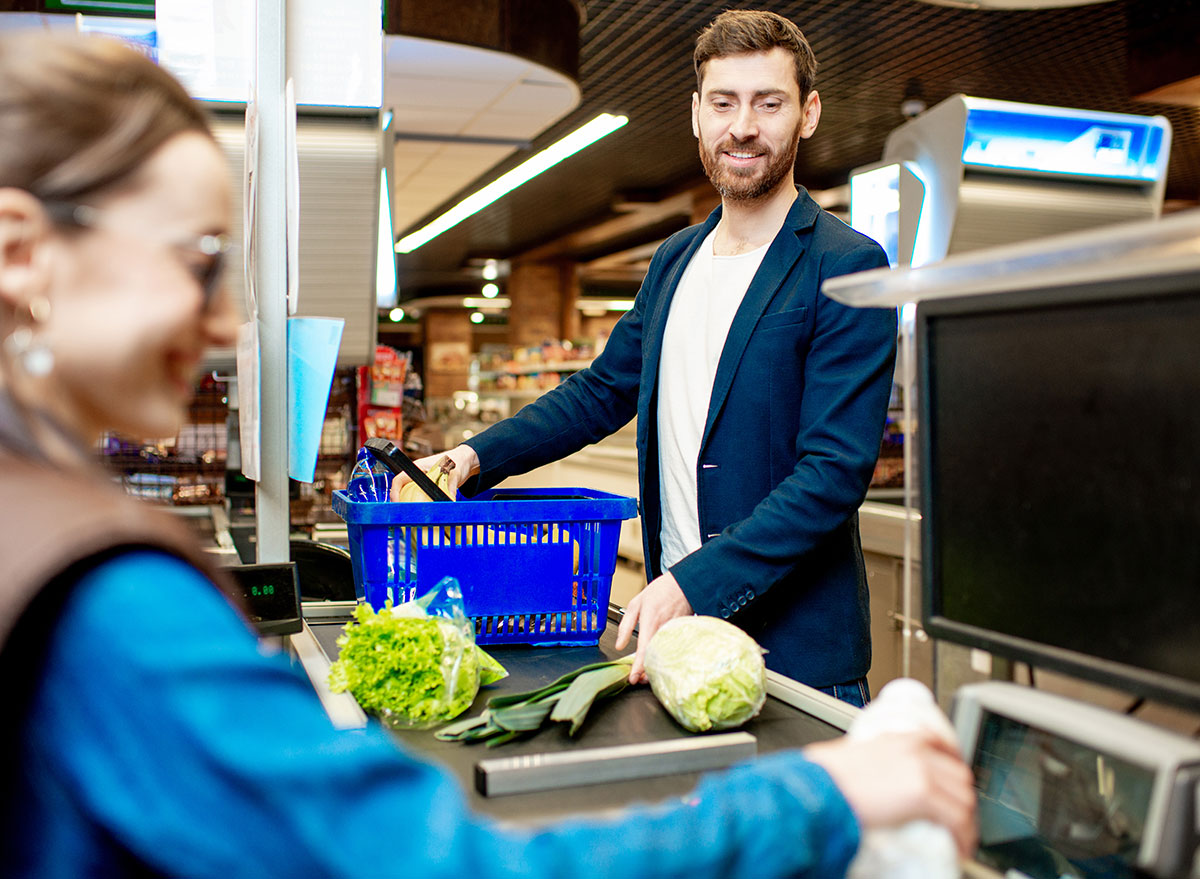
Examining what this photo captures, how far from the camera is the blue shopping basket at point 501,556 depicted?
5.12ft

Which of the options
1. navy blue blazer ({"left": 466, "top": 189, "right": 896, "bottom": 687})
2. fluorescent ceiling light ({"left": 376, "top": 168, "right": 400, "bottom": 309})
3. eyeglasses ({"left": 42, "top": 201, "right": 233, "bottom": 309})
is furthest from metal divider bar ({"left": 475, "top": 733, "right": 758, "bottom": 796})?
fluorescent ceiling light ({"left": 376, "top": 168, "right": 400, "bottom": 309})

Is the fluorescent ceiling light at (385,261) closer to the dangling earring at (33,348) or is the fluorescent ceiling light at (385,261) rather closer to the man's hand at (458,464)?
the man's hand at (458,464)

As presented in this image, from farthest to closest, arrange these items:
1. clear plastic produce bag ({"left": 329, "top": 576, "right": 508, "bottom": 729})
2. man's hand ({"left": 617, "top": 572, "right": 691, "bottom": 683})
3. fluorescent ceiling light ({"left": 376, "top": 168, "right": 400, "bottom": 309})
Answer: fluorescent ceiling light ({"left": 376, "top": 168, "right": 400, "bottom": 309}) < man's hand ({"left": 617, "top": 572, "right": 691, "bottom": 683}) < clear plastic produce bag ({"left": 329, "top": 576, "right": 508, "bottom": 729})

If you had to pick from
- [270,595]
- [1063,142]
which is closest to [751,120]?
[270,595]

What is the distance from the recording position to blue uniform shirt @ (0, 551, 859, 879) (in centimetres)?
59

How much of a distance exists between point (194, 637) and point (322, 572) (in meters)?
2.19

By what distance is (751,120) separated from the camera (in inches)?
75.3

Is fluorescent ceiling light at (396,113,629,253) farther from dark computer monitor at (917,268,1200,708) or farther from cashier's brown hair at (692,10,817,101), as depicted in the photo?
dark computer monitor at (917,268,1200,708)

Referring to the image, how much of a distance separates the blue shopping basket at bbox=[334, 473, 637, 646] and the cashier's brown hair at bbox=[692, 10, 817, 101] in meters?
0.88

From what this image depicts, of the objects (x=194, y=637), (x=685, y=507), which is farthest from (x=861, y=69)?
(x=194, y=637)

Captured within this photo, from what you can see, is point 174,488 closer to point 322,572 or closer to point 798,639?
point 322,572

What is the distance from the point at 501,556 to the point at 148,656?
3.39 ft

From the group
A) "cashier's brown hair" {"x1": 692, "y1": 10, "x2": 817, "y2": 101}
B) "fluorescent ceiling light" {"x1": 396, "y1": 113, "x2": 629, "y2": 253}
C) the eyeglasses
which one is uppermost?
"fluorescent ceiling light" {"x1": 396, "y1": 113, "x2": 629, "y2": 253}

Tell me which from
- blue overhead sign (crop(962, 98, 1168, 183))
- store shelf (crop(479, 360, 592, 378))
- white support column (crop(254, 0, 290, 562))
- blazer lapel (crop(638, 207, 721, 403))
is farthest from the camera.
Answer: store shelf (crop(479, 360, 592, 378))
